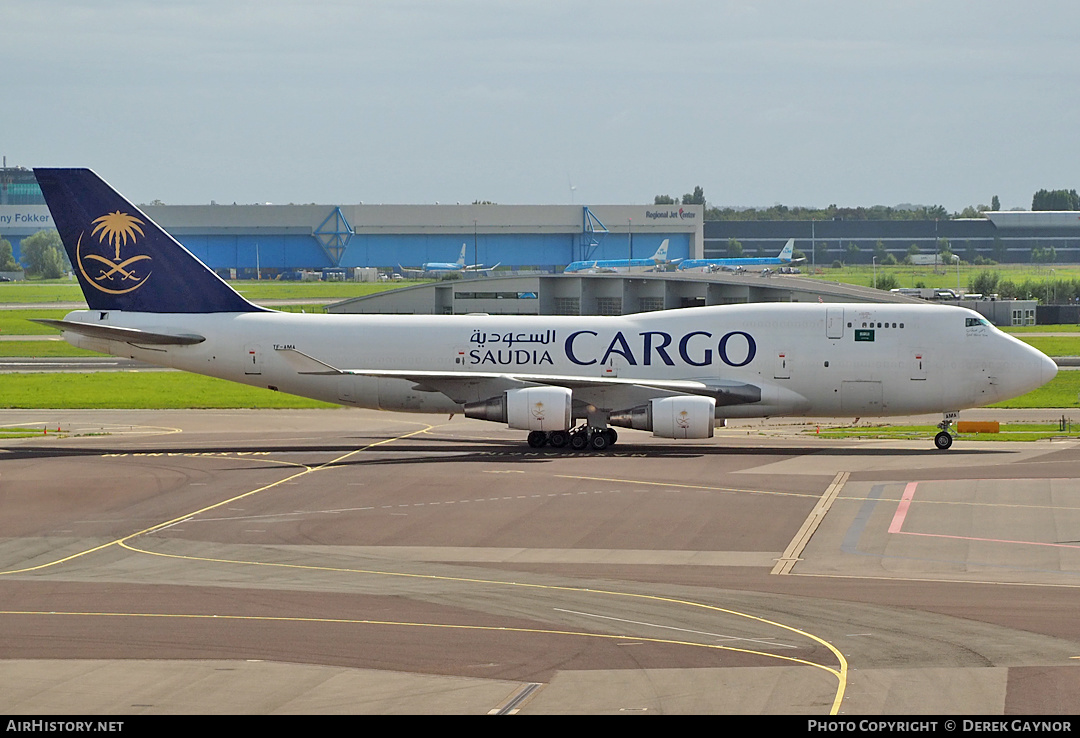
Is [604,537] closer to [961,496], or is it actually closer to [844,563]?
[844,563]

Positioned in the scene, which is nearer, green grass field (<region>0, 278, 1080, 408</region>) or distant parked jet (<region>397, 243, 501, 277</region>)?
green grass field (<region>0, 278, 1080, 408</region>)

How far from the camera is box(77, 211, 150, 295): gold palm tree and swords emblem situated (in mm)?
49969

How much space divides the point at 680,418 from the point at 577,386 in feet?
13.5

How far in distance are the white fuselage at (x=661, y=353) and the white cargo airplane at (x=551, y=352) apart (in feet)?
0.18

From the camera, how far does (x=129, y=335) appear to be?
48.8m

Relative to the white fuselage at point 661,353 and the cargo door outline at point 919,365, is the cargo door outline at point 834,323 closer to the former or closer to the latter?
the white fuselage at point 661,353

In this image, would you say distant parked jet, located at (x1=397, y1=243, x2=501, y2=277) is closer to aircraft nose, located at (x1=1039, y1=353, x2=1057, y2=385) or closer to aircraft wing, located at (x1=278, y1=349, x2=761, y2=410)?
aircraft wing, located at (x1=278, y1=349, x2=761, y2=410)

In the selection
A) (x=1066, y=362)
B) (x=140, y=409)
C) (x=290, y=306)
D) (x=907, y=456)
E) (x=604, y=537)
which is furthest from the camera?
(x=290, y=306)

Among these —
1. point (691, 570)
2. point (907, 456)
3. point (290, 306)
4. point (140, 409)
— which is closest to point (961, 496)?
point (907, 456)

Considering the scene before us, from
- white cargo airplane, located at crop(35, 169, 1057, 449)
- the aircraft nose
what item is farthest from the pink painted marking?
the aircraft nose

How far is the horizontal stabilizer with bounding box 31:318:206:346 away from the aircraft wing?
4.64m

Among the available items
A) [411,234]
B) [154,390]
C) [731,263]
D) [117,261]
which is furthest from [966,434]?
[411,234]

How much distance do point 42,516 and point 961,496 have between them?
25618 mm
